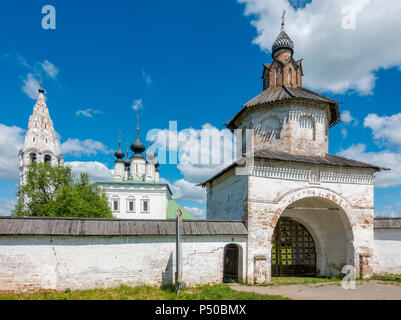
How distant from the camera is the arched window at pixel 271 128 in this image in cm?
1394

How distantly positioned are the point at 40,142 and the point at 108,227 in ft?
98.0

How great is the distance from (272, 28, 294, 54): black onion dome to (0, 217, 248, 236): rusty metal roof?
11166mm

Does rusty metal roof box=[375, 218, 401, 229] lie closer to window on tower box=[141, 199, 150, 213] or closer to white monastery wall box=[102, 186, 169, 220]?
white monastery wall box=[102, 186, 169, 220]

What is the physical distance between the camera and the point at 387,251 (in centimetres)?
1341

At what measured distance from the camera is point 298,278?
12.6m

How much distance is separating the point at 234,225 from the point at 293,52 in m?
11.6

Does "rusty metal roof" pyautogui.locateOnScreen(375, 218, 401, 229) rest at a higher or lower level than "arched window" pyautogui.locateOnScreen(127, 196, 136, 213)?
higher

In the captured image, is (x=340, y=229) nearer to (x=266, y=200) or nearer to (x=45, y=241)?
(x=266, y=200)

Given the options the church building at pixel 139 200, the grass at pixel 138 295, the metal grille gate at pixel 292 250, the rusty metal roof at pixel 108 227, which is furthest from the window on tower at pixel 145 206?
the grass at pixel 138 295

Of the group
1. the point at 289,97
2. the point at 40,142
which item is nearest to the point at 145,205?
the point at 40,142

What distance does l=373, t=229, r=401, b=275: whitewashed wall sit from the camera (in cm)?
1323

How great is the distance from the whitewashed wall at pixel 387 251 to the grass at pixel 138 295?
8.27 meters

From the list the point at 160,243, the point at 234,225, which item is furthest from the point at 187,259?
the point at 234,225

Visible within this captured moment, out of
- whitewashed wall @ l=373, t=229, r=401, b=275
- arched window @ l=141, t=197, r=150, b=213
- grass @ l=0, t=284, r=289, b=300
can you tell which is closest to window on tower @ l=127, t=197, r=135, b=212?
arched window @ l=141, t=197, r=150, b=213
